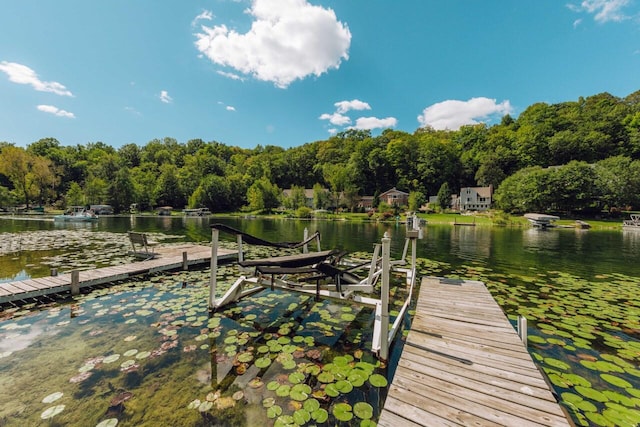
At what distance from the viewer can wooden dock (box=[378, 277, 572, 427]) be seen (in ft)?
7.57

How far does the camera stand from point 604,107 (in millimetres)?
68625

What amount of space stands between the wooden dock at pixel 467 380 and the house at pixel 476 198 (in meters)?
70.5

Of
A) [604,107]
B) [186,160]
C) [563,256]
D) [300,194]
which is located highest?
[604,107]

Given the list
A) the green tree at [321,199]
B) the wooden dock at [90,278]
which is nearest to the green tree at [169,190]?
the green tree at [321,199]

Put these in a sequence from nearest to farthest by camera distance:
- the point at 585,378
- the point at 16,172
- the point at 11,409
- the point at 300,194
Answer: the point at 11,409, the point at 585,378, the point at 16,172, the point at 300,194

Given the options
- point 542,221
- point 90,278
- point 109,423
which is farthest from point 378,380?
point 542,221

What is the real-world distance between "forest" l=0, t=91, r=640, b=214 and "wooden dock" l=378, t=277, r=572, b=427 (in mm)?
56341

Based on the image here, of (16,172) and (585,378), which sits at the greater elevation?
(16,172)

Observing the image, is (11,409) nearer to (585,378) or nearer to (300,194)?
(585,378)

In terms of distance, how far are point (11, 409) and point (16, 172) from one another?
76967mm

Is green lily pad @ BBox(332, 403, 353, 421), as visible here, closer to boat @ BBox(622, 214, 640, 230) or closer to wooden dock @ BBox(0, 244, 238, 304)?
wooden dock @ BBox(0, 244, 238, 304)

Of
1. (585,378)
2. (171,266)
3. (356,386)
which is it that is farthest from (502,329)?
(171,266)

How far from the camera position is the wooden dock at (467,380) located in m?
2.31

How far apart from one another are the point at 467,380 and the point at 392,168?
8606 centimetres
